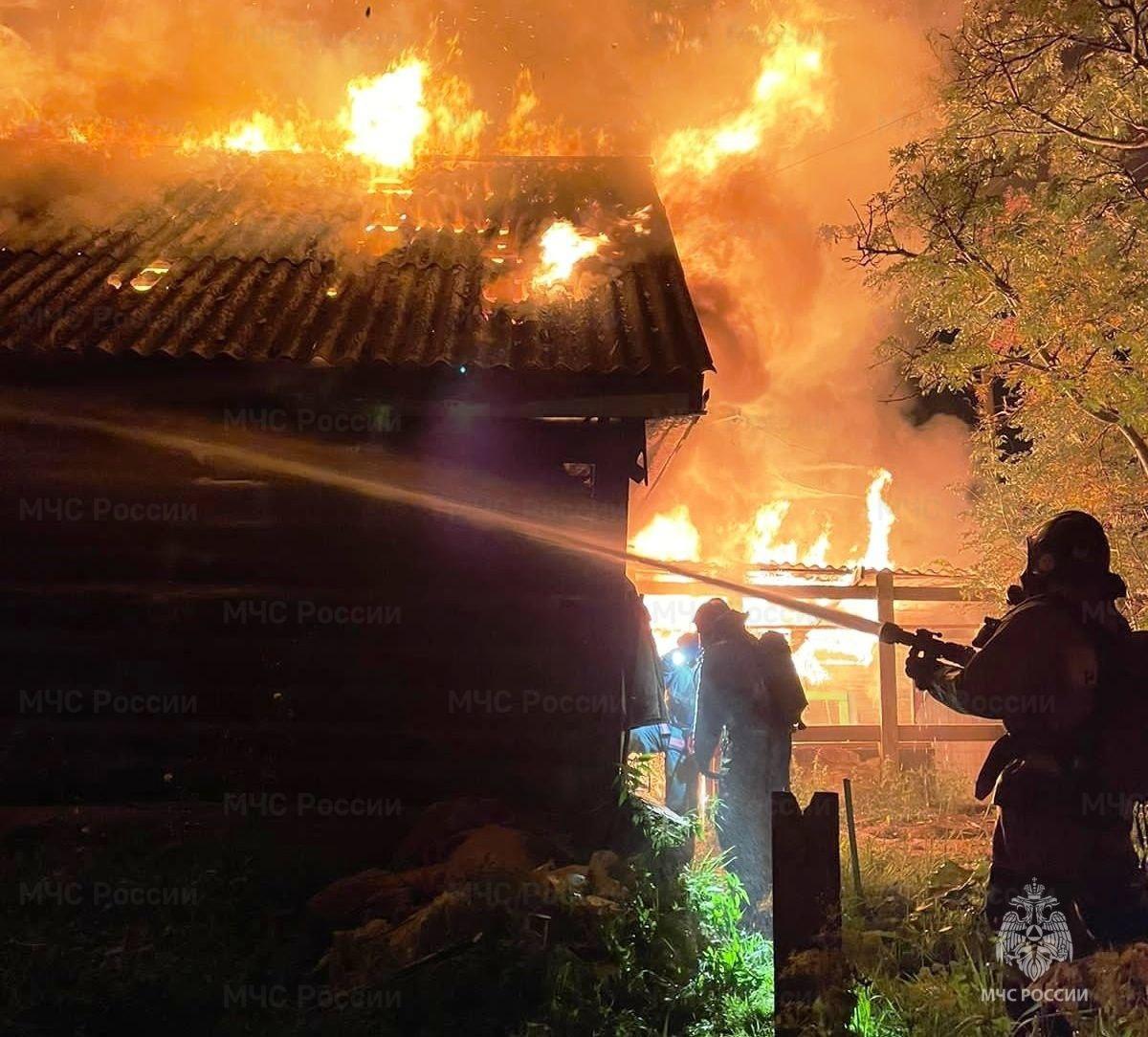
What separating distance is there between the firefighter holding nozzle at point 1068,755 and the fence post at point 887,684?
8198 mm

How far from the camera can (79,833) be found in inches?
227

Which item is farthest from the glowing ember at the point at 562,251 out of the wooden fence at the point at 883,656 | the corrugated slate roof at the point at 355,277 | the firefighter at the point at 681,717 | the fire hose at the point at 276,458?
the wooden fence at the point at 883,656

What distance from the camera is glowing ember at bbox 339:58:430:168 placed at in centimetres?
1024

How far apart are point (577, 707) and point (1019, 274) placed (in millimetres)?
5703

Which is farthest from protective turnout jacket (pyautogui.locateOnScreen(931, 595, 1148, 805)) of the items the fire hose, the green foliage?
the fire hose

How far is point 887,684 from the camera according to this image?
12359 millimetres

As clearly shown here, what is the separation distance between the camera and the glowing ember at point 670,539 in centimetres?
1828

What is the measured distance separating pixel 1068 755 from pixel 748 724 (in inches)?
135

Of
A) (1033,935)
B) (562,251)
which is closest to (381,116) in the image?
(562,251)

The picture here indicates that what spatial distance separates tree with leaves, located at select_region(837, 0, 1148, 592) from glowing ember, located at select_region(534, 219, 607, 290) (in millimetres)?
2651

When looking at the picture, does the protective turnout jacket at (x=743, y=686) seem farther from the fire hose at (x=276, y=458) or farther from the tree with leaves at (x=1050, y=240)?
the tree with leaves at (x=1050, y=240)

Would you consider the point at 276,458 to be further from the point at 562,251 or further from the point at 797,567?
the point at 797,567

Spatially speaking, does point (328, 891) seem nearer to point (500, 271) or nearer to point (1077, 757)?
point (1077, 757)

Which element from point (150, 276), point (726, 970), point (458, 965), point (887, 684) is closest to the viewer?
point (458, 965)
